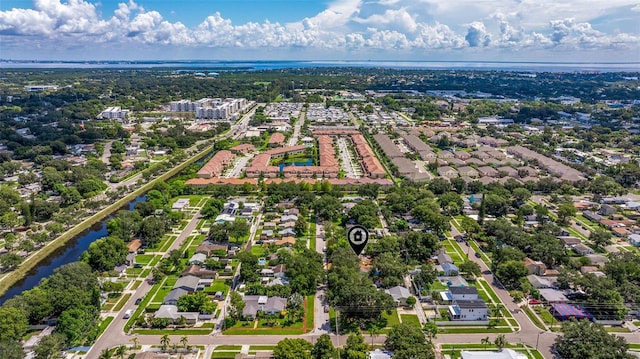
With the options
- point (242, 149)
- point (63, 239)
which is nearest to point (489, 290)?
point (63, 239)

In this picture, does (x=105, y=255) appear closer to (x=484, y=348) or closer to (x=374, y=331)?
(x=374, y=331)

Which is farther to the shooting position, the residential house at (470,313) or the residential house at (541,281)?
the residential house at (541,281)

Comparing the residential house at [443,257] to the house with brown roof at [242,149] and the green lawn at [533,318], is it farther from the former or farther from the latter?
the house with brown roof at [242,149]

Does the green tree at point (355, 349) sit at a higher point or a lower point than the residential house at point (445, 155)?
lower

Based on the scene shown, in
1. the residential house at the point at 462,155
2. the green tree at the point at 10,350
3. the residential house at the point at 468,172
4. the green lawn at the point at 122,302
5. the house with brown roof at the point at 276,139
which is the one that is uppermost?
the house with brown roof at the point at 276,139

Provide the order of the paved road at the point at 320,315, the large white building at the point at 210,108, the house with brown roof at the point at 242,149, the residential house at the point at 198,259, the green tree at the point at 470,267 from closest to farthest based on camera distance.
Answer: the paved road at the point at 320,315
the green tree at the point at 470,267
the residential house at the point at 198,259
the house with brown roof at the point at 242,149
the large white building at the point at 210,108

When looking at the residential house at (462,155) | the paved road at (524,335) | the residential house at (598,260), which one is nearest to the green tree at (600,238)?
the residential house at (598,260)
